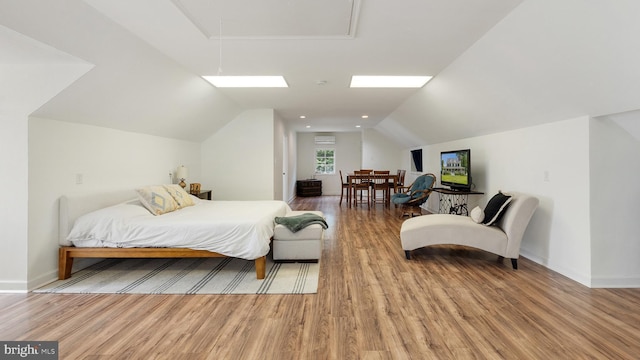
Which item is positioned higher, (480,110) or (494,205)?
(480,110)

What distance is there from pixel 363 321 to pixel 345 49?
2.57 m

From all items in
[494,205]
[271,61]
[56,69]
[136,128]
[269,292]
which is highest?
[271,61]

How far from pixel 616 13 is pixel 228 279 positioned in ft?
12.1

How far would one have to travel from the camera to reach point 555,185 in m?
3.32

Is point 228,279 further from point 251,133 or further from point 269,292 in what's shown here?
point 251,133

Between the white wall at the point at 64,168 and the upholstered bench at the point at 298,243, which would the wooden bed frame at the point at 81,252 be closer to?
the white wall at the point at 64,168

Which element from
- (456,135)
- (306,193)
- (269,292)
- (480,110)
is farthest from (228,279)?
(306,193)

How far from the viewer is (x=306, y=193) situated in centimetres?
1107

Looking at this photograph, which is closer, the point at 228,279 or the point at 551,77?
the point at 551,77

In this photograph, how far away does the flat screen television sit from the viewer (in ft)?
16.3

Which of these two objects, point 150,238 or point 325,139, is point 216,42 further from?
point 325,139

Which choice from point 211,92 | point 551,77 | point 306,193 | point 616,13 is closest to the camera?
point 616,13

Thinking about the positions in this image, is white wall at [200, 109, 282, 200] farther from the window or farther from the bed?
the window

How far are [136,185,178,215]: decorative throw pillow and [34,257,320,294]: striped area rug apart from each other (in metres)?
0.63
